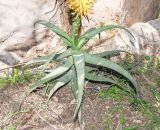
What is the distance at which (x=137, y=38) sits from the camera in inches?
153

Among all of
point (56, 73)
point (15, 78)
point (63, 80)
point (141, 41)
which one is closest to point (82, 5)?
point (56, 73)

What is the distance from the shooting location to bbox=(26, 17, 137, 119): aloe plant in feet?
9.82

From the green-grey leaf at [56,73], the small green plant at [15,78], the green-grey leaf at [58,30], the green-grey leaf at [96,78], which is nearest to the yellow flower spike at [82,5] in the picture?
the green-grey leaf at [58,30]

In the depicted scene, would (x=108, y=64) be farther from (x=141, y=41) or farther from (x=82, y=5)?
(x=141, y=41)

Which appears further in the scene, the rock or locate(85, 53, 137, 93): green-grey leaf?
the rock

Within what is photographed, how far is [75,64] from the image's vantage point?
2990 millimetres

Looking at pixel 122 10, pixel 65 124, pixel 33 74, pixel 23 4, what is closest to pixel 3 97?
pixel 33 74

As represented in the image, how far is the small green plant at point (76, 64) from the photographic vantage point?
2990 millimetres

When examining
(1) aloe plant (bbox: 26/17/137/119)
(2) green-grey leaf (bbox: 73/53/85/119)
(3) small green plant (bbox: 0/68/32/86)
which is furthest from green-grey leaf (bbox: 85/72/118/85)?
(3) small green plant (bbox: 0/68/32/86)

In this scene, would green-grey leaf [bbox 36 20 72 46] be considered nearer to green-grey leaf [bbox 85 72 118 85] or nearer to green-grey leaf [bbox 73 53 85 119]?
green-grey leaf [bbox 73 53 85 119]

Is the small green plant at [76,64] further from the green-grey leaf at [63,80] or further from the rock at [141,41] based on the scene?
the rock at [141,41]

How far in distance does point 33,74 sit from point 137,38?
1.12 m

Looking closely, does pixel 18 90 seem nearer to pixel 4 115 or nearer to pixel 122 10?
pixel 4 115

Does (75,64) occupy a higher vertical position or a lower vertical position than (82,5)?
lower
